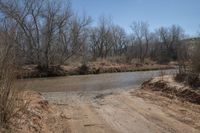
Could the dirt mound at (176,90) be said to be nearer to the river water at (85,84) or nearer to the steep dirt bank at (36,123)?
the river water at (85,84)

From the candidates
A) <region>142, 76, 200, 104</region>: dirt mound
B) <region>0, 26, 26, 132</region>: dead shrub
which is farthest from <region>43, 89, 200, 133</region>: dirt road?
<region>0, 26, 26, 132</region>: dead shrub

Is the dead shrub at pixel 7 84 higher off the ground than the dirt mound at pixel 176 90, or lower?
higher

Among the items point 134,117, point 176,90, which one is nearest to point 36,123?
point 134,117

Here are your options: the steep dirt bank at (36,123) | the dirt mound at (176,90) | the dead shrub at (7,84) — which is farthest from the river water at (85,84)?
the dead shrub at (7,84)

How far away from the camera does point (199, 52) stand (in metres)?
14.6

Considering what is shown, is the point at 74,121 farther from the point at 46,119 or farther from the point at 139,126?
the point at 139,126

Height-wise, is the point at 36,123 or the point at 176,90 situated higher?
the point at 176,90

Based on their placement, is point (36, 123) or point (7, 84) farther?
point (36, 123)

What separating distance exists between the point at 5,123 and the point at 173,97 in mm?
7600

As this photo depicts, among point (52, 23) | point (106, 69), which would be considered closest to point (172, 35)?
point (106, 69)

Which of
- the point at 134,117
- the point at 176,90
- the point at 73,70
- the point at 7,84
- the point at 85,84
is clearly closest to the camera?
the point at 7,84

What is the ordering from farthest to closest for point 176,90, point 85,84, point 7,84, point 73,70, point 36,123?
point 73,70 < point 85,84 < point 176,90 < point 36,123 < point 7,84

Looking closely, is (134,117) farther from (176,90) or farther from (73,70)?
(73,70)

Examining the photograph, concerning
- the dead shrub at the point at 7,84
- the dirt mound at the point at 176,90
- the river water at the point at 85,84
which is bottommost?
the river water at the point at 85,84
